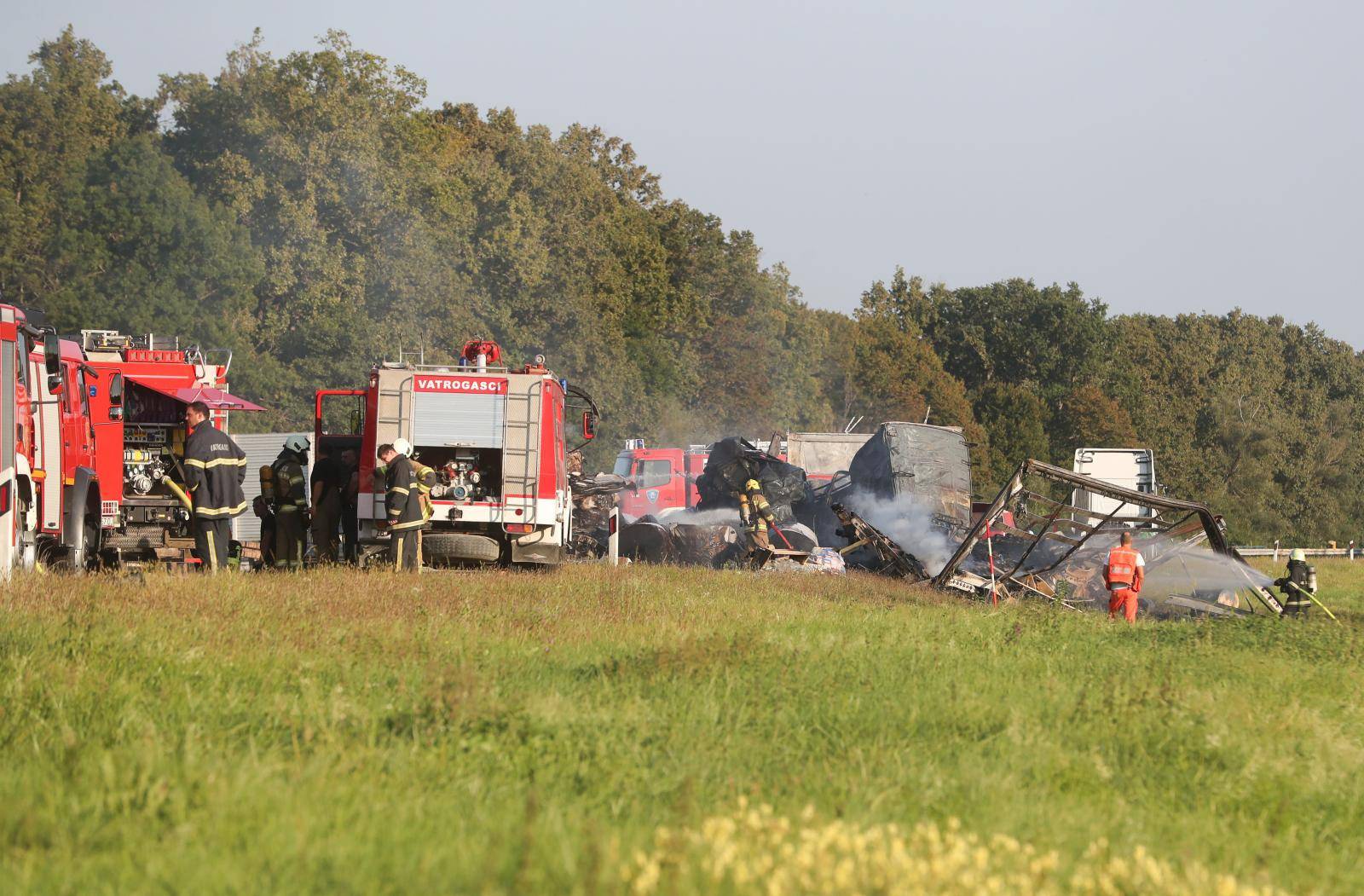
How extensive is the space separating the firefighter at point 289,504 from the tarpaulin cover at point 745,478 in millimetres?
9537

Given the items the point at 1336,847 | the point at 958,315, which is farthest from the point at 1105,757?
the point at 958,315

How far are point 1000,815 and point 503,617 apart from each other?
18.3 feet

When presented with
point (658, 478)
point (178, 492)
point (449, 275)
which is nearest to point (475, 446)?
point (178, 492)

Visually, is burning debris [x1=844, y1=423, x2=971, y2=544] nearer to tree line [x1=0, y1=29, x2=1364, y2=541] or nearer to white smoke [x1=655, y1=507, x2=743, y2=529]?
white smoke [x1=655, y1=507, x2=743, y2=529]

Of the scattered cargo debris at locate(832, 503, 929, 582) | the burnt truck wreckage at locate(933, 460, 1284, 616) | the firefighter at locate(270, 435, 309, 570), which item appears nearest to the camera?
the firefighter at locate(270, 435, 309, 570)

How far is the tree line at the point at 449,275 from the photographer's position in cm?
4534

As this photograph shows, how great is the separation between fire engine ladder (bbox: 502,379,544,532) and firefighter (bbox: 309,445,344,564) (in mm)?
2016

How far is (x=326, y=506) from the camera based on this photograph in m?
16.8

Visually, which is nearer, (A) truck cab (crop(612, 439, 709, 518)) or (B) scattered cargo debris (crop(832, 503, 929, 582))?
(B) scattered cargo debris (crop(832, 503, 929, 582))

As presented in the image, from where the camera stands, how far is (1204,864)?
5.41 m

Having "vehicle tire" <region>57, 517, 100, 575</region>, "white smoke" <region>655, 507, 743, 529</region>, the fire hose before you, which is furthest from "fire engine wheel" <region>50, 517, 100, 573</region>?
"white smoke" <region>655, 507, 743, 529</region>

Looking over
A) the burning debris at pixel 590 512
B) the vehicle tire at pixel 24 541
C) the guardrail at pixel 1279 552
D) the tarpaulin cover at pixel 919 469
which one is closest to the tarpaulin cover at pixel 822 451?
the tarpaulin cover at pixel 919 469

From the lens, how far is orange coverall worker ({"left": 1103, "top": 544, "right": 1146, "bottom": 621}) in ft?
54.7

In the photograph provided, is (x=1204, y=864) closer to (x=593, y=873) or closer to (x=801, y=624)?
(x=593, y=873)
